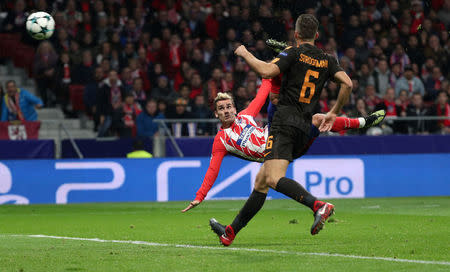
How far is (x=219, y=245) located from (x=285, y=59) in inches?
80.1

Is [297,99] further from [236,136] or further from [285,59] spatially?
[236,136]

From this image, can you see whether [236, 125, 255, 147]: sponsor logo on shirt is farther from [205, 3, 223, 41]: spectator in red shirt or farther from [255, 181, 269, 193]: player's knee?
[205, 3, 223, 41]: spectator in red shirt

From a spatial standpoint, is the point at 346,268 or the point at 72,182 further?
the point at 72,182

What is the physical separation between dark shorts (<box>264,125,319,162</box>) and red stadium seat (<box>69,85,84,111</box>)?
1246 cm

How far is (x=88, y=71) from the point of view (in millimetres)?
19797

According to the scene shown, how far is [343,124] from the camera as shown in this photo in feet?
28.6

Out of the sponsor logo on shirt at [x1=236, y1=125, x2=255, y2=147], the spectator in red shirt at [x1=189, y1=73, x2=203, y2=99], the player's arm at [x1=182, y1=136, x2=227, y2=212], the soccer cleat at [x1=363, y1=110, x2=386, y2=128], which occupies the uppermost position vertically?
the soccer cleat at [x1=363, y1=110, x2=386, y2=128]

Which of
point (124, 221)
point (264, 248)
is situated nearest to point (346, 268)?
point (264, 248)

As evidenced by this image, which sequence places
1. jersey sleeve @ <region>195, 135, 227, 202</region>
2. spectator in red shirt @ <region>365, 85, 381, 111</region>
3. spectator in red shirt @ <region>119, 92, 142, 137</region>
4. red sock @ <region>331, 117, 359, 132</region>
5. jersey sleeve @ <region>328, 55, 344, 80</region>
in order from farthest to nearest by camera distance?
1. spectator in red shirt @ <region>365, 85, 381, 111</region>
2. spectator in red shirt @ <region>119, 92, 142, 137</region>
3. jersey sleeve @ <region>195, 135, 227, 202</region>
4. red sock @ <region>331, 117, 359, 132</region>
5. jersey sleeve @ <region>328, 55, 344, 80</region>

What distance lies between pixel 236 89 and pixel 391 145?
12.1ft

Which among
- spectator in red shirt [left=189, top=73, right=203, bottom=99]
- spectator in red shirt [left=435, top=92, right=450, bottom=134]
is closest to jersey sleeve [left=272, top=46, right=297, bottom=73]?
spectator in red shirt [left=189, top=73, right=203, bottom=99]

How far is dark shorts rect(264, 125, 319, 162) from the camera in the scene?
7695 mm

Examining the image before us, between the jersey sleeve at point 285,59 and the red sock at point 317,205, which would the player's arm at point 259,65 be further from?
the red sock at point 317,205

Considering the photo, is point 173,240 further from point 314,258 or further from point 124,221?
point 124,221
